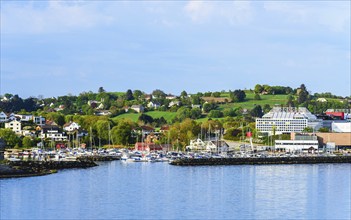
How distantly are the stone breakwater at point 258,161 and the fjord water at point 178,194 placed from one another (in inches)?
171

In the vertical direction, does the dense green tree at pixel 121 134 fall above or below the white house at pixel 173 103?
below

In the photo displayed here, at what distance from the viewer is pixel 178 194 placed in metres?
32.9

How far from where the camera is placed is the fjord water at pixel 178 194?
91.1 ft

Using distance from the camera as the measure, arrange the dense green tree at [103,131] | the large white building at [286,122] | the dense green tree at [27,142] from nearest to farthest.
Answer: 1. the dense green tree at [27,142]
2. the dense green tree at [103,131]
3. the large white building at [286,122]

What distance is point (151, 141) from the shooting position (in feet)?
217

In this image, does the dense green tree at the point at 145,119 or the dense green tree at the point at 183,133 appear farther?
the dense green tree at the point at 145,119

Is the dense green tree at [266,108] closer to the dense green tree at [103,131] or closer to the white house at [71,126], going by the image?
the white house at [71,126]

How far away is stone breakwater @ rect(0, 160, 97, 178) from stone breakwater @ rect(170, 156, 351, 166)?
18.2ft

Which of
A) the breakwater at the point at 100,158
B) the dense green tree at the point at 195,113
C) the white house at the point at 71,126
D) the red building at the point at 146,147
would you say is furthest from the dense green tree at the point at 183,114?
the breakwater at the point at 100,158

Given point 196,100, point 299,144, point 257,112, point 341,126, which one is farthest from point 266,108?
point 299,144

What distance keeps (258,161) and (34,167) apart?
1440cm

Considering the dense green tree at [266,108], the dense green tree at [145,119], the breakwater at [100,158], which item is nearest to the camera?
the breakwater at [100,158]

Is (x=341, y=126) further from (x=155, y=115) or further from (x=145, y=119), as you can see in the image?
(x=155, y=115)

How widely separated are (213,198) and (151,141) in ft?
112
